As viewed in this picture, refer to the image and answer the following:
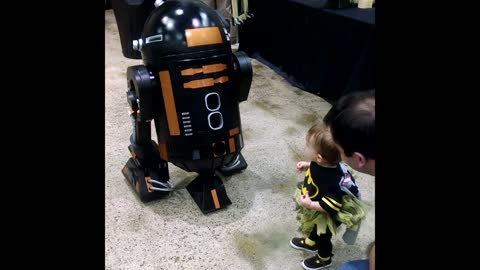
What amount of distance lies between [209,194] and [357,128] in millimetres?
883

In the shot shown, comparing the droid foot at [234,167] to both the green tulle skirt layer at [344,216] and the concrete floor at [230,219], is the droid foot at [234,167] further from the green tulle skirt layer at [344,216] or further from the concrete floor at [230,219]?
the green tulle skirt layer at [344,216]

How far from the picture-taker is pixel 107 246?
61.6 inches

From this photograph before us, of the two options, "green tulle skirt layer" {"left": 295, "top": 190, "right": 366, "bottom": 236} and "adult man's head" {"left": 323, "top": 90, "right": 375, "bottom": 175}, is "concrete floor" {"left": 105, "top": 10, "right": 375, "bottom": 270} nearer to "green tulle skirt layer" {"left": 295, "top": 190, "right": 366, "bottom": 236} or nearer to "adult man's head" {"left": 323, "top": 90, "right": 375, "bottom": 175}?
"green tulle skirt layer" {"left": 295, "top": 190, "right": 366, "bottom": 236}

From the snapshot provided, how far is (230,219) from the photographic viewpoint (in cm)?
171

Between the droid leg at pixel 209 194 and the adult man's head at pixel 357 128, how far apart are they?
78 centimetres

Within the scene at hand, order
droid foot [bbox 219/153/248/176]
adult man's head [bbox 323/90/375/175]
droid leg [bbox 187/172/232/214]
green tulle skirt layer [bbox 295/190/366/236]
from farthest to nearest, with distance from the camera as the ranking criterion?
1. droid foot [bbox 219/153/248/176]
2. droid leg [bbox 187/172/232/214]
3. green tulle skirt layer [bbox 295/190/366/236]
4. adult man's head [bbox 323/90/375/175]

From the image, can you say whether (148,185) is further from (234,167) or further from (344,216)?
(344,216)

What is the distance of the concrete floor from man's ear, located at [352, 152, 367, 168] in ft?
1.84

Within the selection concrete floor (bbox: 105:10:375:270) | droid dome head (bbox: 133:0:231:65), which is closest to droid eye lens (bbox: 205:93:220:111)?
droid dome head (bbox: 133:0:231:65)

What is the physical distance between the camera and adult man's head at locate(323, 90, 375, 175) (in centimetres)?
97
